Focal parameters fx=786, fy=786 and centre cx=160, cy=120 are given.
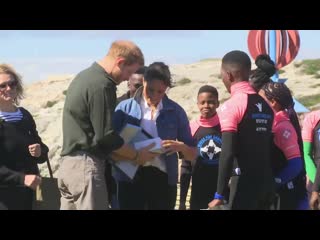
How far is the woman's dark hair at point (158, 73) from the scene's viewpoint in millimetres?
5871

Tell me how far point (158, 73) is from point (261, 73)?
0.89 metres

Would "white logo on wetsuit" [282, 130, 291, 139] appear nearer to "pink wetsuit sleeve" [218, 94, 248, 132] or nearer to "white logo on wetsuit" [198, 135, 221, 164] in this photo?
"pink wetsuit sleeve" [218, 94, 248, 132]

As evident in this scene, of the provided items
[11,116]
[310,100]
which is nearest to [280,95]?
[11,116]

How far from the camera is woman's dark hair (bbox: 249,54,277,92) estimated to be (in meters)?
6.18

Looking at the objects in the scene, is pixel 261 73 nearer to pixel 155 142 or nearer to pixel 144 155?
pixel 155 142

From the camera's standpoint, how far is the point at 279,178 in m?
5.76

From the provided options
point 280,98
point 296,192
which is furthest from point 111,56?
point 296,192

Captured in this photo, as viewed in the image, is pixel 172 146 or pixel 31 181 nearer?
pixel 31 181

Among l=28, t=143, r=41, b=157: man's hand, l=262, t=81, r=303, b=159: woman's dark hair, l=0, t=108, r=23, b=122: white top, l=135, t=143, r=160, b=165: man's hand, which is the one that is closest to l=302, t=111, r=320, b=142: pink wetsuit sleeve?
l=262, t=81, r=303, b=159: woman's dark hair

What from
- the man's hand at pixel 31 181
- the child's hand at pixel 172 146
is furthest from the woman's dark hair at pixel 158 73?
the man's hand at pixel 31 181

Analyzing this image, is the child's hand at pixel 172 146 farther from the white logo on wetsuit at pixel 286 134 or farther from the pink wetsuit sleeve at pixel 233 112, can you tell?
the white logo on wetsuit at pixel 286 134

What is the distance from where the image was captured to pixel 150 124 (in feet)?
19.3
